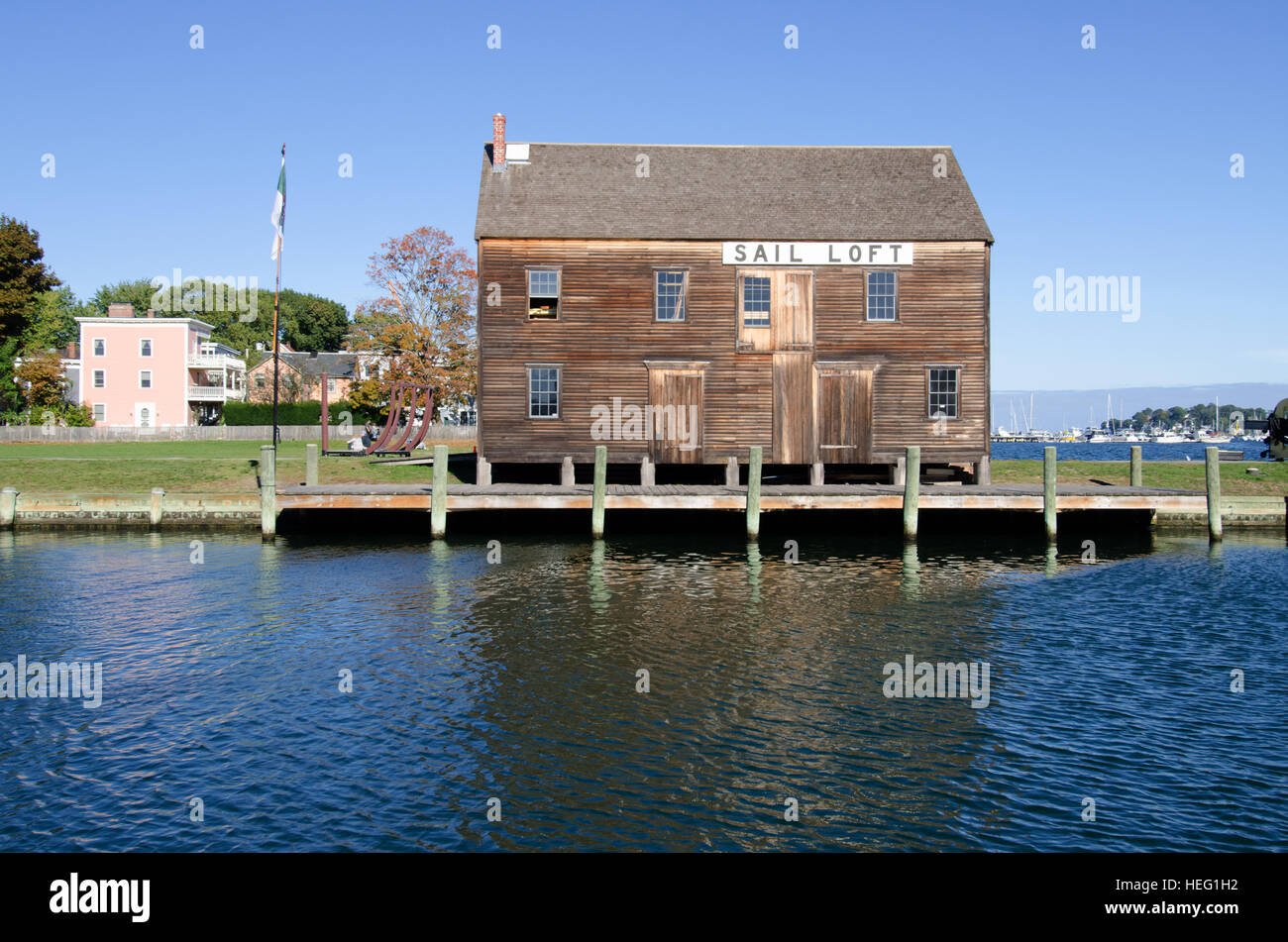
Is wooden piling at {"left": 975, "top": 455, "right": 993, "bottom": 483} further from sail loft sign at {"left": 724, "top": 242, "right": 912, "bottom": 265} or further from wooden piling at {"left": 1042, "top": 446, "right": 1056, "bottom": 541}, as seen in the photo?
sail loft sign at {"left": 724, "top": 242, "right": 912, "bottom": 265}

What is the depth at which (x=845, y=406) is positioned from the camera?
31.2 metres

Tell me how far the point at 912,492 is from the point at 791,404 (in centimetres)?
677

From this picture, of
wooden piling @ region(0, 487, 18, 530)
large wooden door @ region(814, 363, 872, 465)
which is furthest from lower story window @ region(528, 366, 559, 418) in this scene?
wooden piling @ region(0, 487, 18, 530)

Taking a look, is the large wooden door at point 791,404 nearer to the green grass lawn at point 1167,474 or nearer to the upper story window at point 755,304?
the upper story window at point 755,304

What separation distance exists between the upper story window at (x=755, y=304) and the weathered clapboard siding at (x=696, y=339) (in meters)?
0.37

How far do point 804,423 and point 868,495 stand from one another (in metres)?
5.96

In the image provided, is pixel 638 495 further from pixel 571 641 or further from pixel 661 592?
pixel 571 641

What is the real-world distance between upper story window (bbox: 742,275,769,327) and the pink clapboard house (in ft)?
194

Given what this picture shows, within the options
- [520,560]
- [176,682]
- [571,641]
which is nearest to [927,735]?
[571,641]

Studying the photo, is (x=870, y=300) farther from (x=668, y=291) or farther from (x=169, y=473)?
(x=169, y=473)

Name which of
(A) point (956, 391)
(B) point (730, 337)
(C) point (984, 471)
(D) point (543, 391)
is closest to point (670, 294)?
(B) point (730, 337)

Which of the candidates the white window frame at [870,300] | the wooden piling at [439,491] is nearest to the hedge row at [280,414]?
the wooden piling at [439,491]

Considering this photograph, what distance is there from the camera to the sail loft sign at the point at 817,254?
30.8 m

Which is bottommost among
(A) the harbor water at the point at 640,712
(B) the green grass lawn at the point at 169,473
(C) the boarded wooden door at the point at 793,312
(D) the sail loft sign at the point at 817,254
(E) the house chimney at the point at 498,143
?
(A) the harbor water at the point at 640,712
